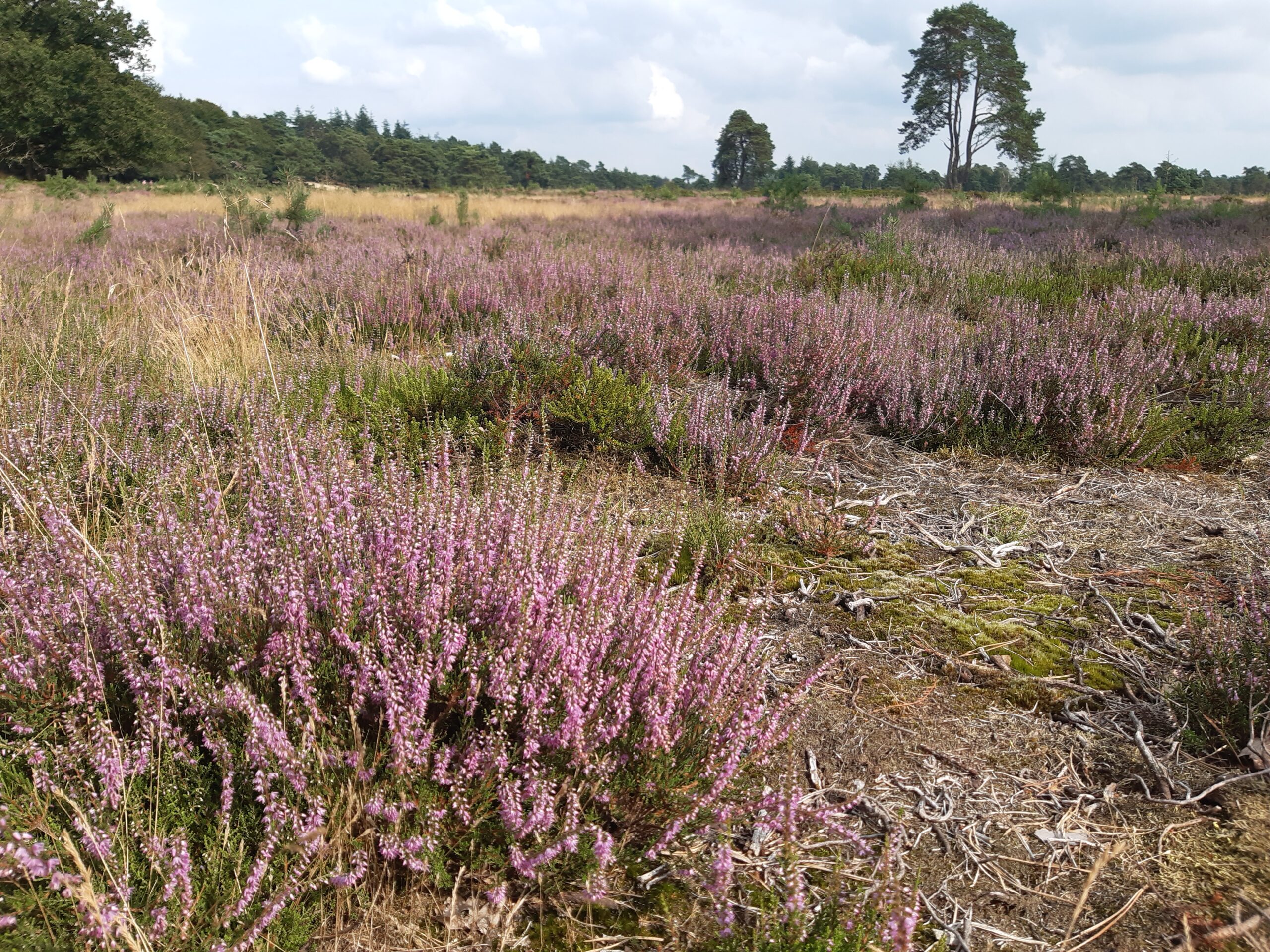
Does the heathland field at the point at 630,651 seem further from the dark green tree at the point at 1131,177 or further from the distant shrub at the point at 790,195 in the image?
the dark green tree at the point at 1131,177

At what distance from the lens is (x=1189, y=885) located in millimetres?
1710

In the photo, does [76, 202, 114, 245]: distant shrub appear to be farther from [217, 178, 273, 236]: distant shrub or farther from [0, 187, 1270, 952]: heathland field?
[0, 187, 1270, 952]: heathland field

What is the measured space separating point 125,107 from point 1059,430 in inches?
2056

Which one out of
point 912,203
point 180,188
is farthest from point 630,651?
point 180,188

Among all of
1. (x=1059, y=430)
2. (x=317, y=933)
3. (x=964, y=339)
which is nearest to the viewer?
(x=317, y=933)

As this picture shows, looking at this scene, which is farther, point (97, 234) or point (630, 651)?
point (97, 234)

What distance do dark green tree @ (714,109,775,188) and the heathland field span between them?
72.4 m

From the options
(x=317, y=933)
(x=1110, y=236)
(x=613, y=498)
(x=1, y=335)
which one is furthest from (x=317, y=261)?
(x=1110, y=236)

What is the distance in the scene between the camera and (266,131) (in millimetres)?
66375

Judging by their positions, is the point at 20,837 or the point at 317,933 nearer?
the point at 20,837

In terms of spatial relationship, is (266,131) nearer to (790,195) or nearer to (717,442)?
(790,195)

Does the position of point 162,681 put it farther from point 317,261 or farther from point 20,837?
point 317,261

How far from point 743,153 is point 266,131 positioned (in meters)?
44.1

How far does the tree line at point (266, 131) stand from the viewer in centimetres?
3691
